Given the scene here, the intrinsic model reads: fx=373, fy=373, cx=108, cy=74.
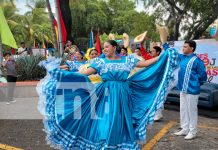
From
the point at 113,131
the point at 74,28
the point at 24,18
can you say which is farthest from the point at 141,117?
the point at 74,28

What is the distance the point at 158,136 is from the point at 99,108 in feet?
6.55

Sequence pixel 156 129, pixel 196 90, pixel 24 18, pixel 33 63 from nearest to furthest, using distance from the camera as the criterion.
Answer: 1. pixel 196 90
2. pixel 156 129
3. pixel 33 63
4. pixel 24 18

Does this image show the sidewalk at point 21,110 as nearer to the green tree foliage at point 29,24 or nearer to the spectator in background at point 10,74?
the spectator in background at point 10,74

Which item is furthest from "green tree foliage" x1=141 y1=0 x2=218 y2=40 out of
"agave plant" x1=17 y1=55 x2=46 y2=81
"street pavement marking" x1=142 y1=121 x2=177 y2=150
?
"street pavement marking" x1=142 y1=121 x2=177 y2=150

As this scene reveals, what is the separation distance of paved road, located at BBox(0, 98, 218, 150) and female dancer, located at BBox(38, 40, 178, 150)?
3.37ft

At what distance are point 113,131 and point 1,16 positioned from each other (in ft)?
17.6

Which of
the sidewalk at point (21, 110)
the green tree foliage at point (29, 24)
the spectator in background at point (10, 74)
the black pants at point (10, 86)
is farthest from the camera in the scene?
the green tree foliage at point (29, 24)

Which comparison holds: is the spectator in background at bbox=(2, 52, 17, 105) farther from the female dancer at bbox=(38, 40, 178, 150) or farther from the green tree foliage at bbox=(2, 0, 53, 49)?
the green tree foliage at bbox=(2, 0, 53, 49)

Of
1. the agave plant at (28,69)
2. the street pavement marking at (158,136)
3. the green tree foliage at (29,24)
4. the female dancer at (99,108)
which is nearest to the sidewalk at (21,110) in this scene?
the agave plant at (28,69)

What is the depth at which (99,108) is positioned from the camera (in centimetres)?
487

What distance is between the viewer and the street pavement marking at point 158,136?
5848 mm

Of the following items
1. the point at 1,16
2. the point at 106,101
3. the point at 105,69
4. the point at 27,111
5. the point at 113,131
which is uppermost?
the point at 1,16

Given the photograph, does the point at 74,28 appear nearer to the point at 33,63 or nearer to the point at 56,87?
the point at 33,63

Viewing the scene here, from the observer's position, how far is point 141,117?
16.4 feet
